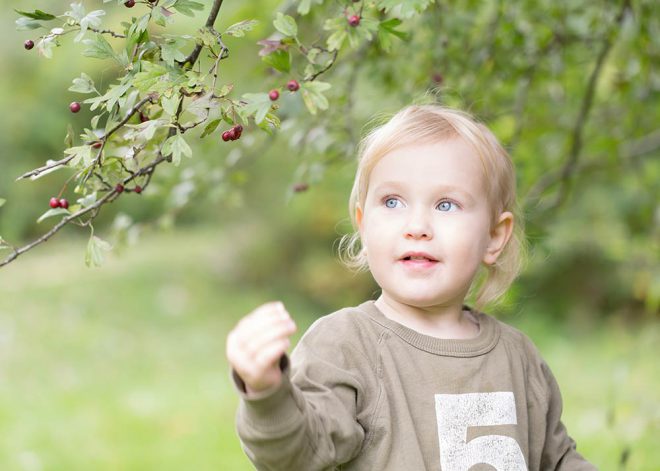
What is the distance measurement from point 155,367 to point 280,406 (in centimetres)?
534

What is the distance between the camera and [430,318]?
1908mm

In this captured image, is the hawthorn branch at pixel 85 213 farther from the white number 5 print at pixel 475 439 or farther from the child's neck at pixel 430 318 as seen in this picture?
the white number 5 print at pixel 475 439

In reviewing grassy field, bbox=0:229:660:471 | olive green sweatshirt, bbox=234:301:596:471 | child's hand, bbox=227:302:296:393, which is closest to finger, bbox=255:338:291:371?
child's hand, bbox=227:302:296:393

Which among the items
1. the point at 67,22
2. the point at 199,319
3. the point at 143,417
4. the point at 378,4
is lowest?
the point at 199,319

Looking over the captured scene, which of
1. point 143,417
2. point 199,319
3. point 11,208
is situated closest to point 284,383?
point 143,417

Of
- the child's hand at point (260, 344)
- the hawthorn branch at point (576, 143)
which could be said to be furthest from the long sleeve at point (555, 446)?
the hawthorn branch at point (576, 143)

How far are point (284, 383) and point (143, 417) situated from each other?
4229mm

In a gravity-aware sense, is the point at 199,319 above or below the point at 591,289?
below

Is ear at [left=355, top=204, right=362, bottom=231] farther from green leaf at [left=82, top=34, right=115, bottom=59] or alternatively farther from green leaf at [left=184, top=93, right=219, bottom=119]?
green leaf at [left=82, top=34, right=115, bottom=59]

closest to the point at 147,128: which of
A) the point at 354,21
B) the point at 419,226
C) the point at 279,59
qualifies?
the point at 279,59

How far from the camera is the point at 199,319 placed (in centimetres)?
792

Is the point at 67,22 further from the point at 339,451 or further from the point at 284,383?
the point at 339,451

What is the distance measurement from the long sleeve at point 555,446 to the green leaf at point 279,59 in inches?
33.2

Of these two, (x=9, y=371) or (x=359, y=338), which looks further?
(x=9, y=371)
